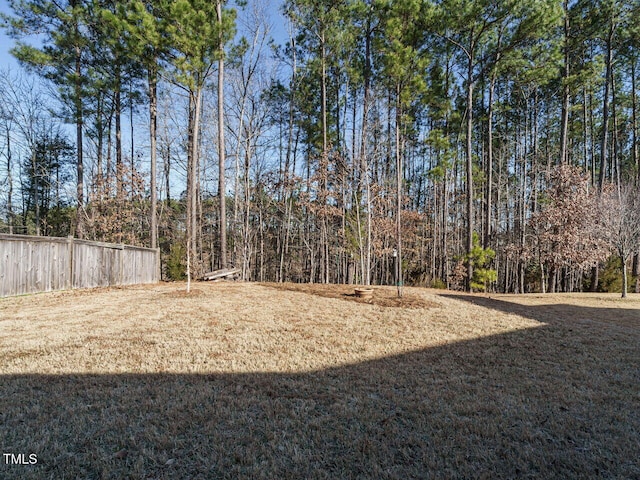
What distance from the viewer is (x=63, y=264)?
25.4ft

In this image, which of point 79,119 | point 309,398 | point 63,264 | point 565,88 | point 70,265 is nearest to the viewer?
point 309,398

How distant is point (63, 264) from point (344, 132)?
14549 millimetres

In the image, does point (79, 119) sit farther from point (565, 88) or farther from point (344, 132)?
point (565, 88)

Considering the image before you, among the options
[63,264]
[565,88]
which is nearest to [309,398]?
[63,264]

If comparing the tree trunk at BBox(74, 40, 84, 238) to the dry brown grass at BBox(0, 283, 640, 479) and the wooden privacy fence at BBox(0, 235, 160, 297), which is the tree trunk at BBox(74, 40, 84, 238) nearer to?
the wooden privacy fence at BBox(0, 235, 160, 297)

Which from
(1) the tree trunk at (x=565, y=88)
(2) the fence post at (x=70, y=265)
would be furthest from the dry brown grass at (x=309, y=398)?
(1) the tree trunk at (x=565, y=88)

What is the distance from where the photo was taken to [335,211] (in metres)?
13.6

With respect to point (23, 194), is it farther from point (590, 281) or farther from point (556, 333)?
point (590, 281)

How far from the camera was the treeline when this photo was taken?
11.4 m

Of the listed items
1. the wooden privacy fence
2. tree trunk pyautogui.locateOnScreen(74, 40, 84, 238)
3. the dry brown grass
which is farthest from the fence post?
tree trunk pyautogui.locateOnScreen(74, 40, 84, 238)

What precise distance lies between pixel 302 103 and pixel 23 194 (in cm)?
A: 1601

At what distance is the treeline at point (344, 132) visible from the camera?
11430 millimetres

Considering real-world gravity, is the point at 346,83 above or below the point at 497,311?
above

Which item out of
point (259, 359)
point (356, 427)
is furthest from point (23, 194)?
point (356, 427)
